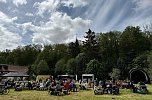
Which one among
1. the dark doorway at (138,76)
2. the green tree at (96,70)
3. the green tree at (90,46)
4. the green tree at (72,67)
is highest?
the green tree at (90,46)

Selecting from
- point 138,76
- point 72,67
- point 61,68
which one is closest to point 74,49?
point 61,68

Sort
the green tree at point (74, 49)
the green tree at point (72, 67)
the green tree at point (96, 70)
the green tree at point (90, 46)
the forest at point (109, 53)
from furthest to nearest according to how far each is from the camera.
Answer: the green tree at point (74, 49) < the green tree at point (90, 46) < the green tree at point (72, 67) < the forest at point (109, 53) < the green tree at point (96, 70)

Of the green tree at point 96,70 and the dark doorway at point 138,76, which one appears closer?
the dark doorway at point 138,76

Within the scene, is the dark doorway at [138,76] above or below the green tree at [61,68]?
below

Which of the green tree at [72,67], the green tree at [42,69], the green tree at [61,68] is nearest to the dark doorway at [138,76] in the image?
the green tree at [72,67]

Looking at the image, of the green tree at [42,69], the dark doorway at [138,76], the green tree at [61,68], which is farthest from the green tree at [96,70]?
the dark doorway at [138,76]

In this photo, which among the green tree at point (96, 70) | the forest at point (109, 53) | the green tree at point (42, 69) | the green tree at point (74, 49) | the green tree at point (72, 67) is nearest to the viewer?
the green tree at point (96, 70)

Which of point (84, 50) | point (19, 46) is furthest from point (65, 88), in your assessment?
point (19, 46)

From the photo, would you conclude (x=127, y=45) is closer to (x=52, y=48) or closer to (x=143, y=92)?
(x=52, y=48)

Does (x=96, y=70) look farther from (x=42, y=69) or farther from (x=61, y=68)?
(x=42, y=69)

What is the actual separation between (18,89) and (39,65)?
5622 centimetres

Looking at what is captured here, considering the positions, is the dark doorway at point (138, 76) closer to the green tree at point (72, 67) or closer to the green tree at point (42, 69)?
the green tree at point (72, 67)

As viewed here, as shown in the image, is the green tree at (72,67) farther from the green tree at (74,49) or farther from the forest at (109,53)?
the green tree at (74,49)

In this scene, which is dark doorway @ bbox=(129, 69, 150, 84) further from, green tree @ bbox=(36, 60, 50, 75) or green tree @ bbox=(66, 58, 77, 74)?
green tree @ bbox=(36, 60, 50, 75)
